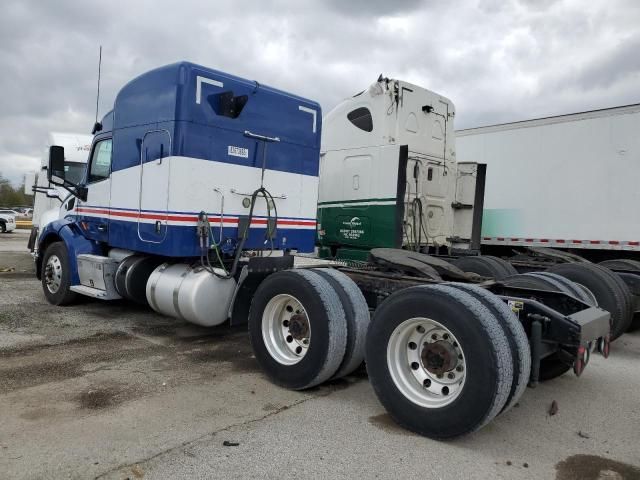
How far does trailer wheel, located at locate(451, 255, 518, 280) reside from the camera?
6.67m

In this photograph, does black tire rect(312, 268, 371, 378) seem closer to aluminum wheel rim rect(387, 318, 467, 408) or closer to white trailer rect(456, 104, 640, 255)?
aluminum wheel rim rect(387, 318, 467, 408)

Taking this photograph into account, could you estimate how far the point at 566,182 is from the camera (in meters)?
9.62

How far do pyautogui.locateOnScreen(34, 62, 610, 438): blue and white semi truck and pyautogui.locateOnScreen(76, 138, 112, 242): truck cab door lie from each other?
32mm

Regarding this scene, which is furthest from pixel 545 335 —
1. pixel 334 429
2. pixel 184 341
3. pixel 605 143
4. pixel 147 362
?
pixel 605 143

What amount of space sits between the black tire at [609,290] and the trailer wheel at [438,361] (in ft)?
10.0

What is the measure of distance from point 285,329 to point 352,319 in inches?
30.8

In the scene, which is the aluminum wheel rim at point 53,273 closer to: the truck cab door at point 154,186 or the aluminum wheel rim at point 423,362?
the truck cab door at point 154,186

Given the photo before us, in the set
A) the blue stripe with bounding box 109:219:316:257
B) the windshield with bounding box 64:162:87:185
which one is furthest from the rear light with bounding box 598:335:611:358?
the windshield with bounding box 64:162:87:185

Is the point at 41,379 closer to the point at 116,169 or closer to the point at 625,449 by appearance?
the point at 116,169

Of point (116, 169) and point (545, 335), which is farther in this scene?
point (116, 169)

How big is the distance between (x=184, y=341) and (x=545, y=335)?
3982 mm

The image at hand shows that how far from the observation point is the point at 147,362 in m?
5.11

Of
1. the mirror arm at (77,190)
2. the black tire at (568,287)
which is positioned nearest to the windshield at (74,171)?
the mirror arm at (77,190)

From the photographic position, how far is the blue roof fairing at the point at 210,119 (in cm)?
560
